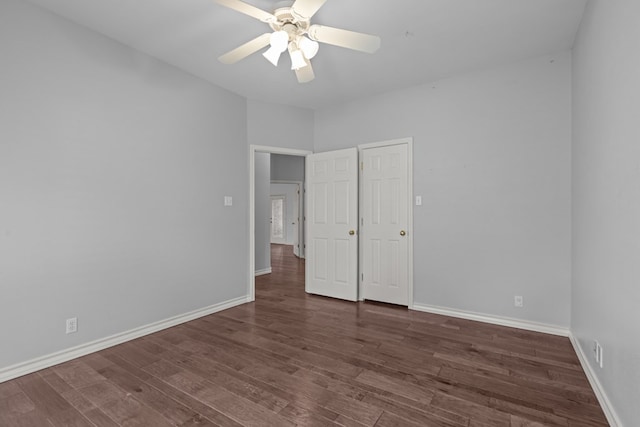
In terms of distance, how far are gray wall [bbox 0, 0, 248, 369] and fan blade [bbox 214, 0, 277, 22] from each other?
1684 millimetres

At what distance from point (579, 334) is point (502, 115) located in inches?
87.5

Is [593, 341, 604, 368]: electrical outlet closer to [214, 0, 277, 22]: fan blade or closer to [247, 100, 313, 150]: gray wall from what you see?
[214, 0, 277, 22]: fan blade

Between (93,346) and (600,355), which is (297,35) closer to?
(600,355)

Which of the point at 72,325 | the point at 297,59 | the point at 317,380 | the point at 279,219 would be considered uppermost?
the point at 297,59

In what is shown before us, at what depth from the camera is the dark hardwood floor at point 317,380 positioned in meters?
1.85

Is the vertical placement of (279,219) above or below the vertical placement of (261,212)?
below

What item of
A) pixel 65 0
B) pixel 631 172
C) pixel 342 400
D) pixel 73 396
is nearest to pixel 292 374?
pixel 342 400

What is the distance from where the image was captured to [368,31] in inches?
106

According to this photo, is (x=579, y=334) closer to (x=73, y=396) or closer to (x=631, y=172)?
(x=631, y=172)

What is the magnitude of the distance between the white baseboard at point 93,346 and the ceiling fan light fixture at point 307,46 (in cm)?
299

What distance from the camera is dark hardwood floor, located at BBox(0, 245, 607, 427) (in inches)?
73.0

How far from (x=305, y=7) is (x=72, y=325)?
3.07 metres

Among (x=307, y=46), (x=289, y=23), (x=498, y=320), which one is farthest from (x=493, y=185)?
(x=289, y=23)

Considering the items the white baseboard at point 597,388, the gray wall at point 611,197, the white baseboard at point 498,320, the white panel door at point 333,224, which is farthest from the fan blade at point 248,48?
the white baseboard at point 498,320
